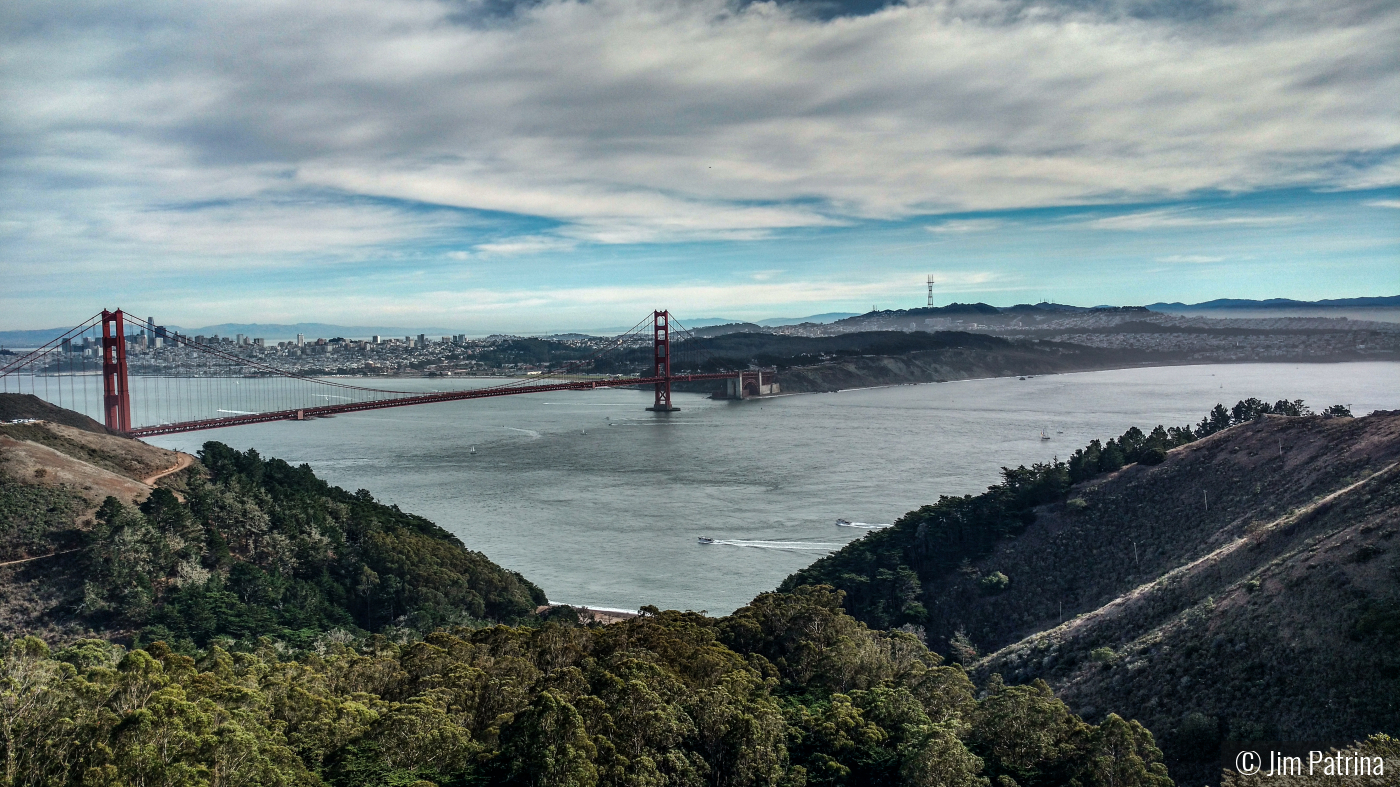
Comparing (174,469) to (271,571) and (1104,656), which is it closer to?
(271,571)

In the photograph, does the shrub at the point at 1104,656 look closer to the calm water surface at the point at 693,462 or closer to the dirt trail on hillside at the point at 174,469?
the calm water surface at the point at 693,462

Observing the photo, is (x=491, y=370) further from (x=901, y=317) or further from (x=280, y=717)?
(x=901, y=317)

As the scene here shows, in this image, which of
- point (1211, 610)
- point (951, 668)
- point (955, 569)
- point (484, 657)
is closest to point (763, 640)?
point (951, 668)

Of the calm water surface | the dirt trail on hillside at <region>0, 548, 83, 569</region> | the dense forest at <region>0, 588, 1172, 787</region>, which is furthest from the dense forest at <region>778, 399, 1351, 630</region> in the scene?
the dirt trail on hillside at <region>0, 548, 83, 569</region>

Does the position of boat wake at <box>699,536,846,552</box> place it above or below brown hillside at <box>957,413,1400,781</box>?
below

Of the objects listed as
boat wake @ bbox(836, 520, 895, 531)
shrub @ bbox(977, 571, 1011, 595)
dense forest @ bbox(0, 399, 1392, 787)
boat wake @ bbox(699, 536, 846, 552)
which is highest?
dense forest @ bbox(0, 399, 1392, 787)

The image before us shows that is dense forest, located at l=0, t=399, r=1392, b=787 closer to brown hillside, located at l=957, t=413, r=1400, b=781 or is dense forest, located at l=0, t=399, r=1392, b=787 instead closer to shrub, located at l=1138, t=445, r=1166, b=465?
brown hillside, located at l=957, t=413, r=1400, b=781

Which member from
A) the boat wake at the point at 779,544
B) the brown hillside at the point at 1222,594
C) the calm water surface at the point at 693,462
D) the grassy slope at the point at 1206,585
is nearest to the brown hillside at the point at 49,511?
the calm water surface at the point at 693,462
